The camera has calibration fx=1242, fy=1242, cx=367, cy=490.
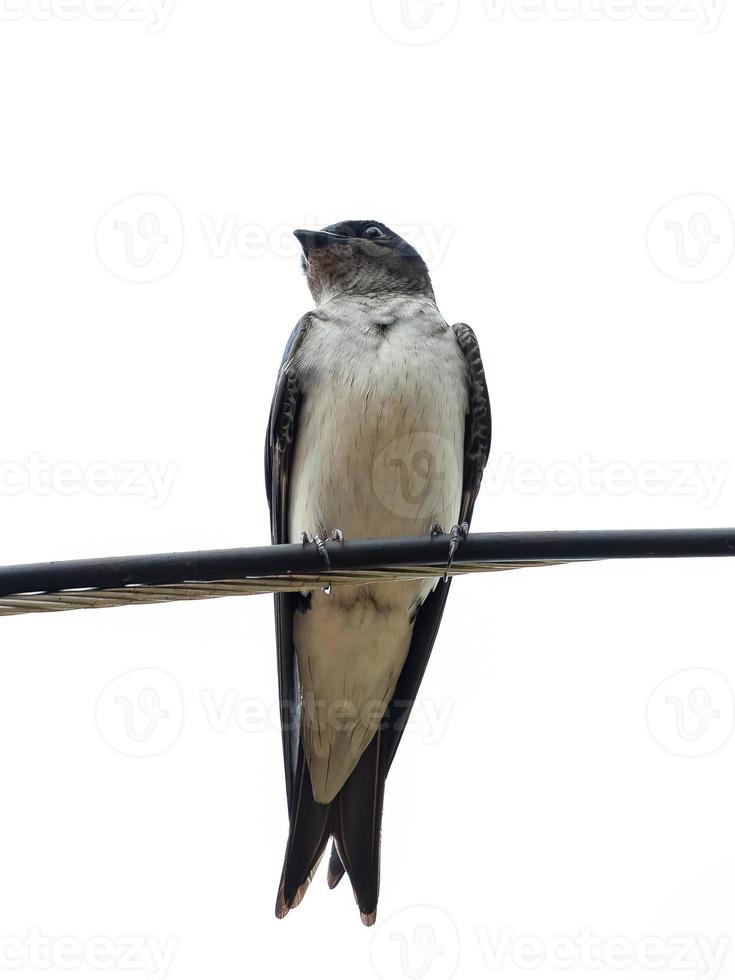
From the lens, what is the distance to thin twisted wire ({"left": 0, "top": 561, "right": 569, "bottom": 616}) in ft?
11.8

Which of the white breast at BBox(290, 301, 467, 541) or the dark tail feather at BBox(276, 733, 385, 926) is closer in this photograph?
the white breast at BBox(290, 301, 467, 541)

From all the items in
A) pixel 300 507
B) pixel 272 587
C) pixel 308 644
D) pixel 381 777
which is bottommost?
pixel 381 777

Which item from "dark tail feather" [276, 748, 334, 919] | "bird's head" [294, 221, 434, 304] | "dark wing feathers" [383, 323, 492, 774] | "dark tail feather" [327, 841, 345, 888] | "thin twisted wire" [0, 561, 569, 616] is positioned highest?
"bird's head" [294, 221, 434, 304]

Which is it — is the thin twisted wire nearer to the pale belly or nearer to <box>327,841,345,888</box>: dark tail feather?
the pale belly

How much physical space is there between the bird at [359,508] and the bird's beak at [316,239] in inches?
18.7

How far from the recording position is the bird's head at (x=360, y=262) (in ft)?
24.0

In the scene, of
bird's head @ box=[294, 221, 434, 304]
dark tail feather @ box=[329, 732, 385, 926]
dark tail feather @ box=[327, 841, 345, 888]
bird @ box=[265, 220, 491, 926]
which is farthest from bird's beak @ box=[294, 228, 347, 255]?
dark tail feather @ box=[327, 841, 345, 888]

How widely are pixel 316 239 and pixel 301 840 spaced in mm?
3545

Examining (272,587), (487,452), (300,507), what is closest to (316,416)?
(300,507)

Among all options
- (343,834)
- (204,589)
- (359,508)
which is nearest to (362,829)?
(343,834)

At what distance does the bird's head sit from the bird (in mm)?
50

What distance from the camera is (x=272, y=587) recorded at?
397 cm

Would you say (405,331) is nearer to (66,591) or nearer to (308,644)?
(308,644)

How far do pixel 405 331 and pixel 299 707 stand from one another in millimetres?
2150
